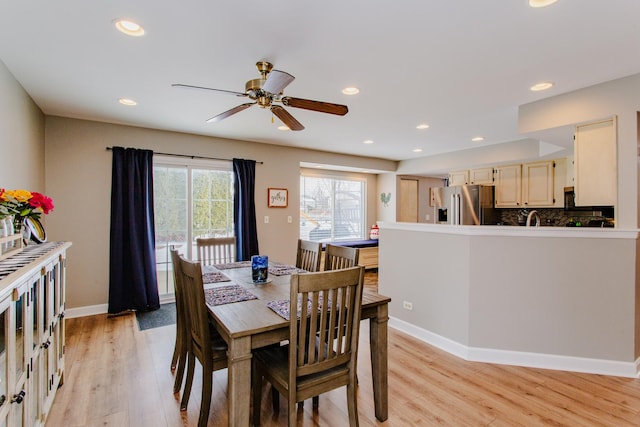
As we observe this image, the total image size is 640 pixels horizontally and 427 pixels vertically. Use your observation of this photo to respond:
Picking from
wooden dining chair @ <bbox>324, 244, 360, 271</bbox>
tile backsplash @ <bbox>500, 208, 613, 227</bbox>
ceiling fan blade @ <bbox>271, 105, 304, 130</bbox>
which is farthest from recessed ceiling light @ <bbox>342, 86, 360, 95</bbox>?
tile backsplash @ <bbox>500, 208, 613, 227</bbox>

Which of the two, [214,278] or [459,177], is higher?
[459,177]

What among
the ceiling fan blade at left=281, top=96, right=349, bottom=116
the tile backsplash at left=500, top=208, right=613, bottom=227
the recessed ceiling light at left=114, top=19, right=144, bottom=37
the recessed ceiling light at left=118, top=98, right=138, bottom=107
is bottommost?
the tile backsplash at left=500, top=208, right=613, bottom=227

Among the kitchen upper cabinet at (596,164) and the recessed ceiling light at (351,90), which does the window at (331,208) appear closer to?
the recessed ceiling light at (351,90)

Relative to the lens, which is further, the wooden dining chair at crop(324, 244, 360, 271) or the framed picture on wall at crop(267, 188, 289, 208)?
the framed picture on wall at crop(267, 188, 289, 208)

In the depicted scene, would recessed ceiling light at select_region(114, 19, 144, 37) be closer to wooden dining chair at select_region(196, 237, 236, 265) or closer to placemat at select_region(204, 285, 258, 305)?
placemat at select_region(204, 285, 258, 305)

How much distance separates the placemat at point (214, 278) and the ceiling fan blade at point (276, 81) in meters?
1.46

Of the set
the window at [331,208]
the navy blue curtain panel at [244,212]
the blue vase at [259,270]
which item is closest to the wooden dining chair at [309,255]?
the blue vase at [259,270]

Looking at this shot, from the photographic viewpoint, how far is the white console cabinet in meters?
1.27

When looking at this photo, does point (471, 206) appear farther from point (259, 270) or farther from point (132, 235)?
point (132, 235)

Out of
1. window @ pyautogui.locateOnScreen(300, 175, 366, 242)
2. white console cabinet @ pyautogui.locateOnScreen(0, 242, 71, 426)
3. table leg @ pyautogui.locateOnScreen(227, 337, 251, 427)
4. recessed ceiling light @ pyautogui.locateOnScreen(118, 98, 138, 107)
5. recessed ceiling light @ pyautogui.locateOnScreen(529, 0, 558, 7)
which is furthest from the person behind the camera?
window @ pyautogui.locateOnScreen(300, 175, 366, 242)

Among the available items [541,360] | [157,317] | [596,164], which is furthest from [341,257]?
[157,317]

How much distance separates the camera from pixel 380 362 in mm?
2004

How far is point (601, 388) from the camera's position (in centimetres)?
236

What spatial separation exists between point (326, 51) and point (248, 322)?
5.94 feet
